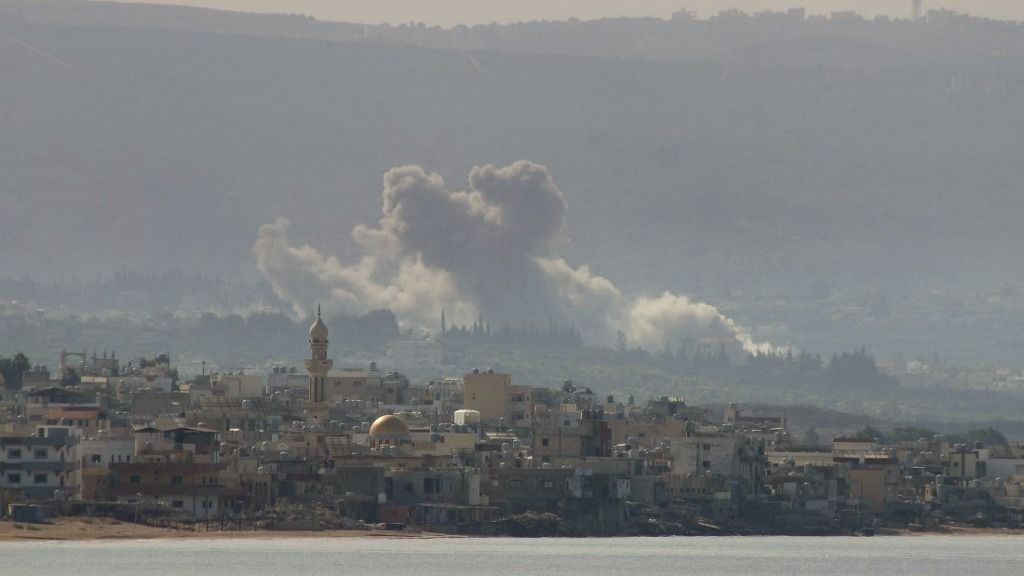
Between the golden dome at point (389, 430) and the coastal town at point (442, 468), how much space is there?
0.13 meters

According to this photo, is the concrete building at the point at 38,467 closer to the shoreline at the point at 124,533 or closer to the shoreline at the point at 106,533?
the shoreline at the point at 106,533

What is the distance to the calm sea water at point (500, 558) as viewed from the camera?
110812 mm

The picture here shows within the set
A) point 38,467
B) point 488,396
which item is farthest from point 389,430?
point 488,396

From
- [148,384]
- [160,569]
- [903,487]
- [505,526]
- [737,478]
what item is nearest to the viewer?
[160,569]

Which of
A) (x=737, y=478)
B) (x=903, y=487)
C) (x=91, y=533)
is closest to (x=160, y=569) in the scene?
(x=91, y=533)

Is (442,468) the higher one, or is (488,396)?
(488,396)

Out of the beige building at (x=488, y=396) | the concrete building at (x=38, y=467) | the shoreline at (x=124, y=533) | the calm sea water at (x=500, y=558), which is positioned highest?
the beige building at (x=488, y=396)

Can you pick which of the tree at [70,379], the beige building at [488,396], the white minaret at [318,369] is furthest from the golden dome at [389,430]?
the beige building at [488,396]

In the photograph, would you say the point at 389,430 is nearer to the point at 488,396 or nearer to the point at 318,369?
the point at 318,369

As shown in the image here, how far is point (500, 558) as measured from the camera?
122 metres

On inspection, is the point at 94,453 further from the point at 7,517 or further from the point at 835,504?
the point at 835,504

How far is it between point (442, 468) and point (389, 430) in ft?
35.5

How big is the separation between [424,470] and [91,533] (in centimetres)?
2261

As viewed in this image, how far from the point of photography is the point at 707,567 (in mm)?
121438
